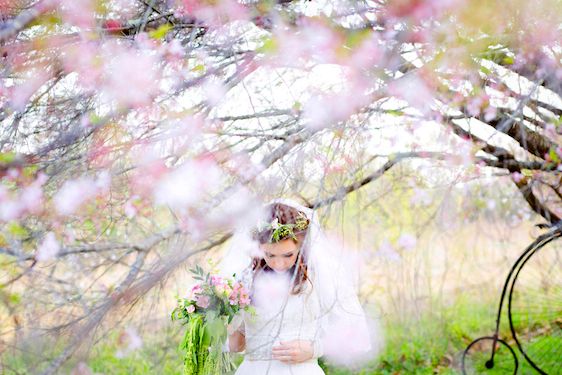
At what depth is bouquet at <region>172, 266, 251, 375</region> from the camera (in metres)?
2.18

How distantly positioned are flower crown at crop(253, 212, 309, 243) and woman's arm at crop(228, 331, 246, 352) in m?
0.37

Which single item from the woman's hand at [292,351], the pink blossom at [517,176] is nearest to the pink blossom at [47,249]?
the woman's hand at [292,351]

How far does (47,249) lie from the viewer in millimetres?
2377

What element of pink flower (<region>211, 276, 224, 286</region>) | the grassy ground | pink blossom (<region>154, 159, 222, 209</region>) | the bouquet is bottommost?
the grassy ground

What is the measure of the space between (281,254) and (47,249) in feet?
2.49

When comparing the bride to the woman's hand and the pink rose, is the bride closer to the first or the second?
the woman's hand

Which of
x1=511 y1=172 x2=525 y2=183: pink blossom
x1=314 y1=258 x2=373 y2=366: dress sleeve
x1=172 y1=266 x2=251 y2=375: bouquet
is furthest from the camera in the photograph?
x1=511 y1=172 x2=525 y2=183: pink blossom

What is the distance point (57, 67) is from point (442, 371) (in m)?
3.20

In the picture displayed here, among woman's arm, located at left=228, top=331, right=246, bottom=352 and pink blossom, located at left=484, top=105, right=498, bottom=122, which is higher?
pink blossom, located at left=484, top=105, right=498, bottom=122

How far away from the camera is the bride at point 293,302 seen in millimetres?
2277

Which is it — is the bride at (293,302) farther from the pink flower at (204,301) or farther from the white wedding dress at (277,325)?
the pink flower at (204,301)

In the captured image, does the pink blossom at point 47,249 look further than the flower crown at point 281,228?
Yes

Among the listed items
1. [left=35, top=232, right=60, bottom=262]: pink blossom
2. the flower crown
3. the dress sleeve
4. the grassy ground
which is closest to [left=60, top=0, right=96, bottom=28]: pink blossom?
[left=35, top=232, right=60, bottom=262]: pink blossom

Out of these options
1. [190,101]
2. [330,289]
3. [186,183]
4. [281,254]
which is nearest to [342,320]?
[330,289]
